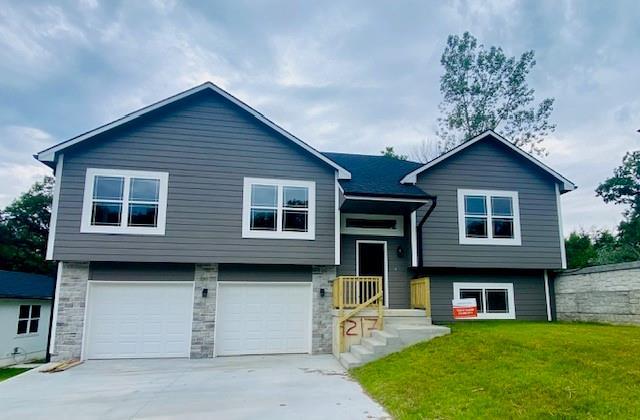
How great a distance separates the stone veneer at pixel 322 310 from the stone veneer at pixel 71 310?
5.93 metres

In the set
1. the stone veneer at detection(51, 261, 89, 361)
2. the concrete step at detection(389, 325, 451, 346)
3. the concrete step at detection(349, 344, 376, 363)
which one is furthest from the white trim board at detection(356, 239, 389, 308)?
the stone veneer at detection(51, 261, 89, 361)

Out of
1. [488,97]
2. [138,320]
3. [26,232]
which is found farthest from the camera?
[26,232]

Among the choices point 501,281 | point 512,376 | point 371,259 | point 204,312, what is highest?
point 371,259

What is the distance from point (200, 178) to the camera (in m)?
11.0

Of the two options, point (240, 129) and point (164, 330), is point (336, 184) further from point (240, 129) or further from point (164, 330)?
point (164, 330)

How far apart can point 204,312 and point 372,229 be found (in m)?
5.38

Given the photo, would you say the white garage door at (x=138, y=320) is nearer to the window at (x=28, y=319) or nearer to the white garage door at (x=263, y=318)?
the white garage door at (x=263, y=318)

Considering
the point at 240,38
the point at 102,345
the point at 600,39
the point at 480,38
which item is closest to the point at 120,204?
the point at 102,345

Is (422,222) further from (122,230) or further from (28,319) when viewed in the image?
(28,319)

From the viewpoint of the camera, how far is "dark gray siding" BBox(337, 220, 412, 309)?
12180 mm

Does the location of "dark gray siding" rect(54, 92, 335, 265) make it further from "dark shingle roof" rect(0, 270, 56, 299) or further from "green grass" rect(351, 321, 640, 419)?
"dark shingle roof" rect(0, 270, 56, 299)

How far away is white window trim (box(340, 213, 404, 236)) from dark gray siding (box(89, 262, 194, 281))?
4.52 m

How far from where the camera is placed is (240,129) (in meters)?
11.5

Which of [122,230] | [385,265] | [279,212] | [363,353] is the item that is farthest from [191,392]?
[385,265]
